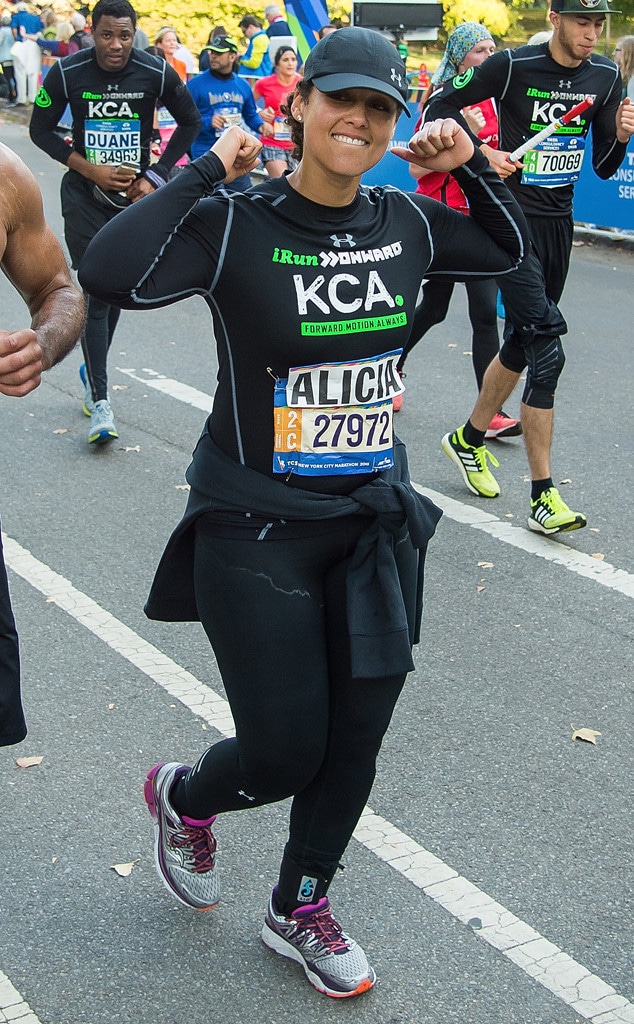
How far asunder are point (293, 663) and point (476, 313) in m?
4.50

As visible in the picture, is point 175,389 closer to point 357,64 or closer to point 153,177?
point 153,177

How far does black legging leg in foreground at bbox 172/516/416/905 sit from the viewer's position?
2758 mm

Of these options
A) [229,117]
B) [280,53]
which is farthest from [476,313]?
[280,53]

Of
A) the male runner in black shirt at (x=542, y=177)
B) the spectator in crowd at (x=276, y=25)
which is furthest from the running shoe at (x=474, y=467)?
the spectator in crowd at (x=276, y=25)

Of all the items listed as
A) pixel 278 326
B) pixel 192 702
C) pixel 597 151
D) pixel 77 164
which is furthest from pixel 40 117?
pixel 278 326

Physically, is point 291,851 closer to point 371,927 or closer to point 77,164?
point 371,927

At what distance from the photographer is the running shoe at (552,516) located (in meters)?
5.75

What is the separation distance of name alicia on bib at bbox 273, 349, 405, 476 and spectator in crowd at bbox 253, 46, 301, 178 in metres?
11.5

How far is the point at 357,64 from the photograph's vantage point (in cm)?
265

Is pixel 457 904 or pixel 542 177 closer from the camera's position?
pixel 457 904

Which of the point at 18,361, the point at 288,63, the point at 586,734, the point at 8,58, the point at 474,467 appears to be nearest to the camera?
the point at 18,361

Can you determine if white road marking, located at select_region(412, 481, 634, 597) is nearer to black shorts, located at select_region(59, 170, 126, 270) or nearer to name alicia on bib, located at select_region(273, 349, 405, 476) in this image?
black shorts, located at select_region(59, 170, 126, 270)

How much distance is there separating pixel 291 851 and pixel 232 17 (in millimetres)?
28952

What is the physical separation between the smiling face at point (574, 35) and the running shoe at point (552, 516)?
1.93 meters
